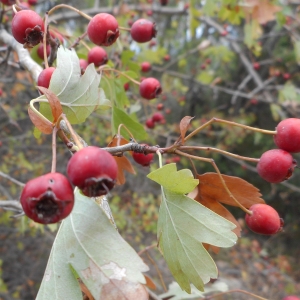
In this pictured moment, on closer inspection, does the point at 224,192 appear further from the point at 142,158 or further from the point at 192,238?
the point at 142,158

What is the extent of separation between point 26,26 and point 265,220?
A: 98 cm

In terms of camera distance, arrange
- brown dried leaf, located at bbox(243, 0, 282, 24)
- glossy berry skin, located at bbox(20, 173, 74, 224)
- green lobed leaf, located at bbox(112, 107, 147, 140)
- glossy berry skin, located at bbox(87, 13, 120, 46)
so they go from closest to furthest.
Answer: glossy berry skin, located at bbox(20, 173, 74, 224) → glossy berry skin, located at bbox(87, 13, 120, 46) → green lobed leaf, located at bbox(112, 107, 147, 140) → brown dried leaf, located at bbox(243, 0, 282, 24)

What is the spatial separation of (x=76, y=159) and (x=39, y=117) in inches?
10.2

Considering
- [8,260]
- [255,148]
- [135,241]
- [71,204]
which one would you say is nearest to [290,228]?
[255,148]

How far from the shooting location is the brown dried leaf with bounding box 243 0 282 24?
9.36 feet

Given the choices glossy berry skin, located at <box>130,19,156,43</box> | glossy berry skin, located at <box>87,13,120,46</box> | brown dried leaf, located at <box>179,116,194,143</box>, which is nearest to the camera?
brown dried leaf, located at <box>179,116,194,143</box>

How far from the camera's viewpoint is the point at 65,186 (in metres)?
0.66

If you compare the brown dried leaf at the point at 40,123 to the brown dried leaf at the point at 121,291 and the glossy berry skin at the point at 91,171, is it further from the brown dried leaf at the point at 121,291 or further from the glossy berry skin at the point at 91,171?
the brown dried leaf at the point at 121,291

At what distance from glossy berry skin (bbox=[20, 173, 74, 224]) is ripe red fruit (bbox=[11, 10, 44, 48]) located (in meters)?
0.67

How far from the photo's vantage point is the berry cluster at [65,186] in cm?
65

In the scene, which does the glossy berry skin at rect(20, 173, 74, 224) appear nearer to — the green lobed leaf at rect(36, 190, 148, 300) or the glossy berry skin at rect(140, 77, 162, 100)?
the green lobed leaf at rect(36, 190, 148, 300)

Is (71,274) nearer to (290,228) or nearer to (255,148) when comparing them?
(255,148)

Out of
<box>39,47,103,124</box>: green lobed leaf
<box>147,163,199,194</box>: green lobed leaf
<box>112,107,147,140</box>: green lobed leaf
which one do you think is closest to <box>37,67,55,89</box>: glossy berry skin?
<box>39,47,103,124</box>: green lobed leaf

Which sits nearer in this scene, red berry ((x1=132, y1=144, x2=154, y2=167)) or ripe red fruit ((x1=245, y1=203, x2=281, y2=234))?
ripe red fruit ((x1=245, y1=203, x2=281, y2=234))
